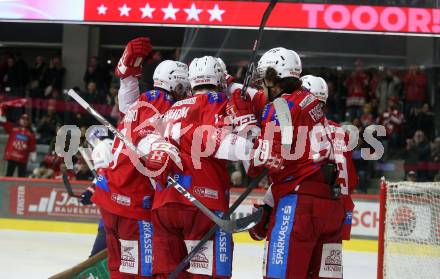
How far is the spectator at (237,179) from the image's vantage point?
10.5 meters

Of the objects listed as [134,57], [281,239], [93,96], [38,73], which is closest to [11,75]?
[38,73]

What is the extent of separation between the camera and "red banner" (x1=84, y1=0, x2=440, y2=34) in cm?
1110

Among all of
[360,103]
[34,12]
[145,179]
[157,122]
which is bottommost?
[145,179]

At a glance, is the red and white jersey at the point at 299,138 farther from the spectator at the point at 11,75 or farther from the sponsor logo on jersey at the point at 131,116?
the spectator at the point at 11,75

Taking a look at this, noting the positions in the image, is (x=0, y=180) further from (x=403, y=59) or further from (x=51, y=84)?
(x=403, y=59)

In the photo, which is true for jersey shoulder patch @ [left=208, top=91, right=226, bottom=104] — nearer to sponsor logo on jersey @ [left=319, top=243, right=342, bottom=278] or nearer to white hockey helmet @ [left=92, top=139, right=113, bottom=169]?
sponsor logo on jersey @ [left=319, top=243, right=342, bottom=278]

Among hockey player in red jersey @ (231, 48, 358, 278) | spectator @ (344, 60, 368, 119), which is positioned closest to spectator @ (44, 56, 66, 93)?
spectator @ (344, 60, 368, 119)

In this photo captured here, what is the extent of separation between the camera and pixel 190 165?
4.41 meters

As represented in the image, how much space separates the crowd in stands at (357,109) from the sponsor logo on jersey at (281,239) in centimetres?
631

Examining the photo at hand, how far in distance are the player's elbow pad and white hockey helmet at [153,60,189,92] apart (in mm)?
223

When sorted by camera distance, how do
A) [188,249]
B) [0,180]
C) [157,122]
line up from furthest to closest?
[0,180] < [157,122] < [188,249]

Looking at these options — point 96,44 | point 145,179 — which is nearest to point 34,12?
point 96,44

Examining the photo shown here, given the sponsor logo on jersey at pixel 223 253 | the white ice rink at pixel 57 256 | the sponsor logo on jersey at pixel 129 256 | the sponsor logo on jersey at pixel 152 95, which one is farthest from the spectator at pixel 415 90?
the sponsor logo on jersey at pixel 223 253

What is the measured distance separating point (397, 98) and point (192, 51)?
8.88 ft
